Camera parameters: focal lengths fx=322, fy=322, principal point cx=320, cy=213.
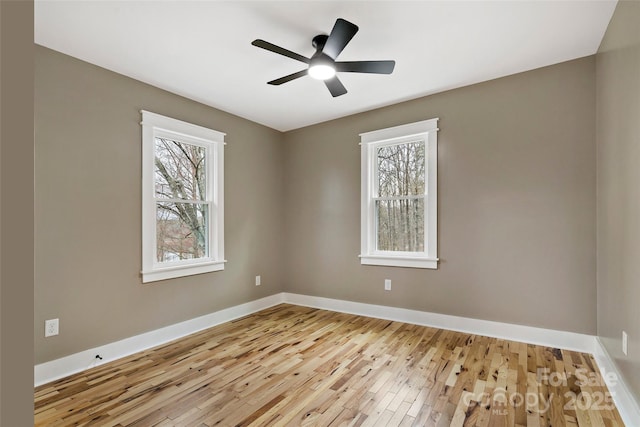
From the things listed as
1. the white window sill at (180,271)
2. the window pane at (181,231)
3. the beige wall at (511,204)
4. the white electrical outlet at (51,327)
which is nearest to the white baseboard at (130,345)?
the white electrical outlet at (51,327)

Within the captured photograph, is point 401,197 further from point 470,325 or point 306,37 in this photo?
point 306,37

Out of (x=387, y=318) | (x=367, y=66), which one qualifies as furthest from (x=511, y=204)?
(x=367, y=66)

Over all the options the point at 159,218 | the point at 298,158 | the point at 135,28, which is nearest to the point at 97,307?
the point at 159,218

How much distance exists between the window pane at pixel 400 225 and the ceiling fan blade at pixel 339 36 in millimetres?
2060

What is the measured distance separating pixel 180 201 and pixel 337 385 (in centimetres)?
246

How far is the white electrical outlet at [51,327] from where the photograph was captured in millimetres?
2506

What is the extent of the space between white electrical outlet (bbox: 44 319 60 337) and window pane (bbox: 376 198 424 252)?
130 inches

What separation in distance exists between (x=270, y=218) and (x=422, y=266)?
2224 millimetres

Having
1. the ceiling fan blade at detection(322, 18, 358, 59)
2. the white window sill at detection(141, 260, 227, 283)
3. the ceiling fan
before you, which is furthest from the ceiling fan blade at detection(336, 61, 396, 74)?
the white window sill at detection(141, 260, 227, 283)

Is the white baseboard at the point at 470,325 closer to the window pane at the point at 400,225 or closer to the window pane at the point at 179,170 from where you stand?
the window pane at the point at 400,225

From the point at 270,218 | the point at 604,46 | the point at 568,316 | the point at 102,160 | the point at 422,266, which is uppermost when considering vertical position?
the point at 604,46

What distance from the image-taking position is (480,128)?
338 centimetres

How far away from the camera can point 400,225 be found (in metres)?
3.97

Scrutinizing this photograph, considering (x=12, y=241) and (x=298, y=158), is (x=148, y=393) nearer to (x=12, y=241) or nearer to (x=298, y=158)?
(x=12, y=241)
